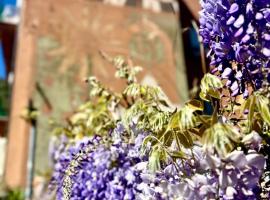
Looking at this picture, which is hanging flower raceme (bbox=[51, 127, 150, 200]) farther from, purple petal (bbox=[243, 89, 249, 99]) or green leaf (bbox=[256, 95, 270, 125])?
green leaf (bbox=[256, 95, 270, 125])

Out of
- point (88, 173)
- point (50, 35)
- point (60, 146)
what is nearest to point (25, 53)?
point (50, 35)

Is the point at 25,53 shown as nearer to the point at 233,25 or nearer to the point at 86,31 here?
the point at 86,31

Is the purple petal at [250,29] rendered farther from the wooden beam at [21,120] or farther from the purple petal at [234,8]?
the wooden beam at [21,120]

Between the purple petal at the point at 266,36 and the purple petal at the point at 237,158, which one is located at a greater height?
the purple petal at the point at 266,36

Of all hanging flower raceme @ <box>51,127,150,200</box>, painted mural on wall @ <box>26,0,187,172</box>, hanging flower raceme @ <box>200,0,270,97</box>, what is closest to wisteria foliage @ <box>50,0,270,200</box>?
hanging flower raceme @ <box>200,0,270,97</box>

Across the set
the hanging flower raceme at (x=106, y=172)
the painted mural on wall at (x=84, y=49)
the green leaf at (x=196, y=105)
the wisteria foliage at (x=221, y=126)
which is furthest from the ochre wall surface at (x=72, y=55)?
the green leaf at (x=196, y=105)

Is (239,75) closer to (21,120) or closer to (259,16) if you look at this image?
(259,16)
